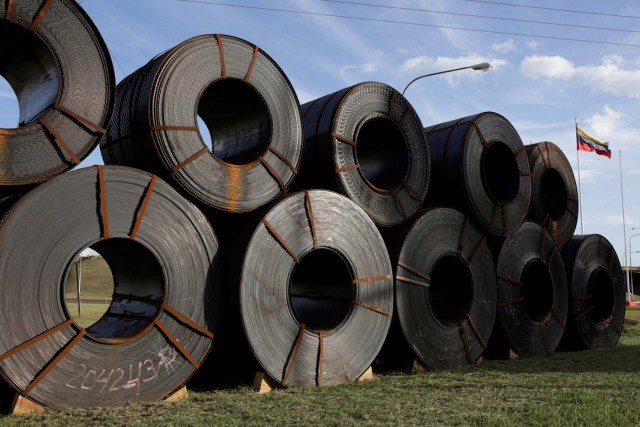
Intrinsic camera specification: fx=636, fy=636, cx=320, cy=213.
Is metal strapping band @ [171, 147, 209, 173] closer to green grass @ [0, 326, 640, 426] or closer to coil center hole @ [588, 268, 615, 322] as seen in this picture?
green grass @ [0, 326, 640, 426]

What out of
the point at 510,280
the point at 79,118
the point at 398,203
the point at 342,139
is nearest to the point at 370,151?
the point at 398,203

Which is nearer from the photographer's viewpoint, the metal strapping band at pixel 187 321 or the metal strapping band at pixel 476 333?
the metal strapping band at pixel 187 321

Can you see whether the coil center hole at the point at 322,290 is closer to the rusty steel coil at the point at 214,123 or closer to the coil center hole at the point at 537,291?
the rusty steel coil at the point at 214,123

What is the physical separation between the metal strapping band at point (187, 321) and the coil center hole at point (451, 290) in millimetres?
3982

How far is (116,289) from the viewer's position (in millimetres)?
7301

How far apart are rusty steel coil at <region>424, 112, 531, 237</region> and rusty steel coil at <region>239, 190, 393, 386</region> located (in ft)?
7.81

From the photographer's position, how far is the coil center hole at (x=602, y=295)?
13.3 metres

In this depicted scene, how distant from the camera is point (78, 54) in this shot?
631 cm

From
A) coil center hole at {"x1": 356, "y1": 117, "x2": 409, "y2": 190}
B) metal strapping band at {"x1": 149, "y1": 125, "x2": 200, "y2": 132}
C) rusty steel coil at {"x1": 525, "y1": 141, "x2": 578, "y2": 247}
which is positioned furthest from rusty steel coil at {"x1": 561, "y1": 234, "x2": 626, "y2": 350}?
metal strapping band at {"x1": 149, "y1": 125, "x2": 200, "y2": 132}

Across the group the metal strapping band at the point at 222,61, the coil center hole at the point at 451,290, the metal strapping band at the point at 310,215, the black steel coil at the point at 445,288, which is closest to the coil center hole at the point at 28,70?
the metal strapping band at the point at 222,61

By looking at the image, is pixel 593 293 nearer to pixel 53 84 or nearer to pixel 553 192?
pixel 553 192

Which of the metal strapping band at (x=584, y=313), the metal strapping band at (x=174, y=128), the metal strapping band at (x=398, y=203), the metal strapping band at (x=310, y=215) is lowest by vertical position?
the metal strapping band at (x=584, y=313)

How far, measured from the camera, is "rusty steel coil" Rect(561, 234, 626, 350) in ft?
40.6

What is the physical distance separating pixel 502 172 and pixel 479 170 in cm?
159
